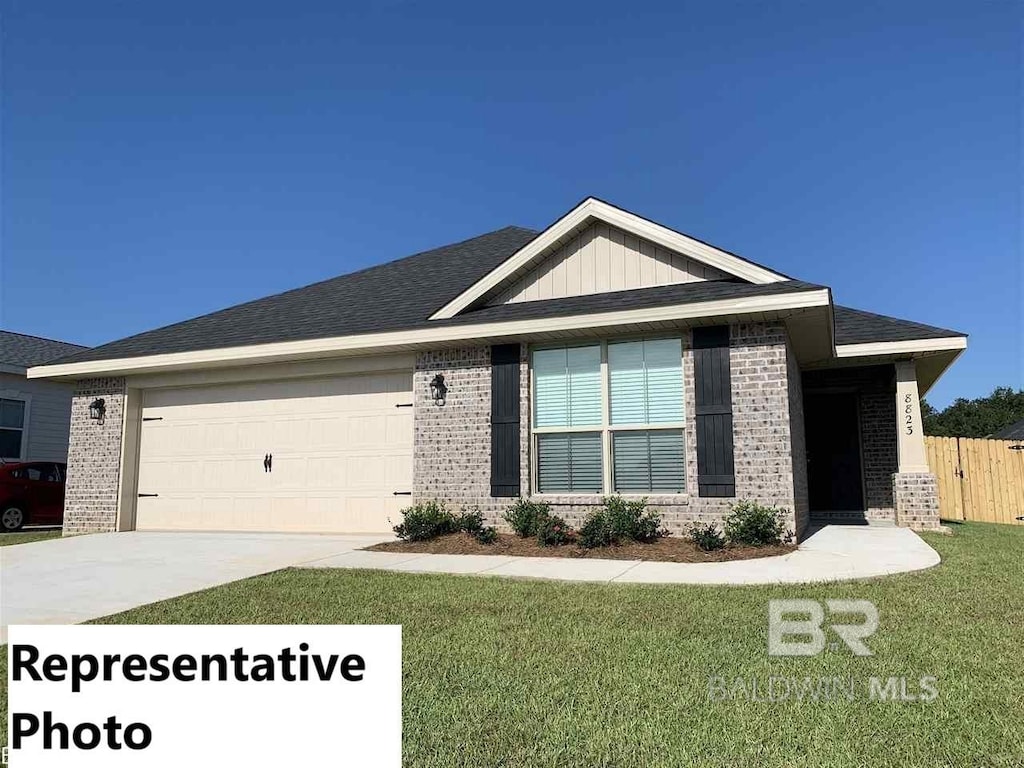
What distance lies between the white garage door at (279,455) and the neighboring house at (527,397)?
4 cm

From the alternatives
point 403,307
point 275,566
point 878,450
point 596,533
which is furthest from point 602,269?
point 878,450

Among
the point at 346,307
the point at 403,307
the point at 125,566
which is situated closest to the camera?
the point at 125,566

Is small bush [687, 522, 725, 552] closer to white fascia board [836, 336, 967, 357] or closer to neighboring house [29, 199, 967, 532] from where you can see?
Result: neighboring house [29, 199, 967, 532]

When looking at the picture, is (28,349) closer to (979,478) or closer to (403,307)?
(403,307)

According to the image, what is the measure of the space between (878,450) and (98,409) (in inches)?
590

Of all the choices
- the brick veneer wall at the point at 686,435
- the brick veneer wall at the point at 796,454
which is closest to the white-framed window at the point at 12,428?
the brick veneer wall at the point at 686,435

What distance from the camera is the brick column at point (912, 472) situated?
10930mm

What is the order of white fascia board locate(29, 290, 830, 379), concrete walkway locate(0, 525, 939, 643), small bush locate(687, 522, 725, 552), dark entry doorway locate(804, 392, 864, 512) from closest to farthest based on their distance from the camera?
concrete walkway locate(0, 525, 939, 643) < small bush locate(687, 522, 725, 552) < white fascia board locate(29, 290, 830, 379) < dark entry doorway locate(804, 392, 864, 512)

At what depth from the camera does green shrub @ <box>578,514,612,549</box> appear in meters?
8.21

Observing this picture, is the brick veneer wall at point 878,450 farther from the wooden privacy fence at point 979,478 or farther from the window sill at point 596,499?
the window sill at point 596,499

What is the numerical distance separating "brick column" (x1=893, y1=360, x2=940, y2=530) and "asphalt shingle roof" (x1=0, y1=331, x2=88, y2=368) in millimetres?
19869

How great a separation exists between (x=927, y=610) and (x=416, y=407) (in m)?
7.32

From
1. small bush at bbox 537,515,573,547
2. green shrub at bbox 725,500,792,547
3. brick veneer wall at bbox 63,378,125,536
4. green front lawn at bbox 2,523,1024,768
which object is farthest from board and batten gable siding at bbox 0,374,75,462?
green shrub at bbox 725,500,792,547
